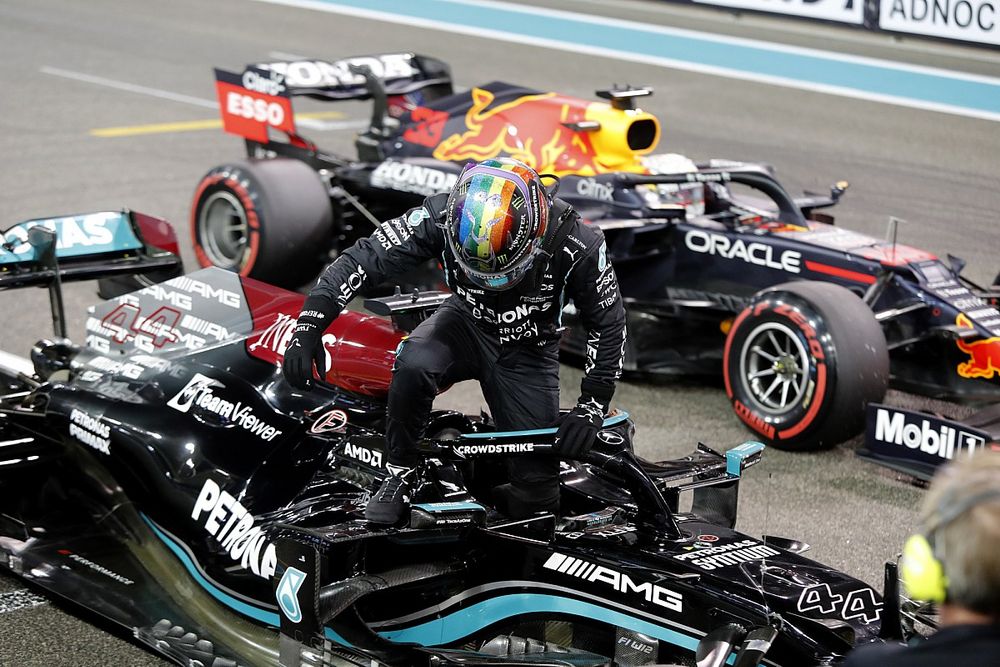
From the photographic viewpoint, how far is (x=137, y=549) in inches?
227

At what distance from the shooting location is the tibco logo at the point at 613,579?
174 inches

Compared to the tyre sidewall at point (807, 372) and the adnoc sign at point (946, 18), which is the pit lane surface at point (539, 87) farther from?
the adnoc sign at point (946, 18)

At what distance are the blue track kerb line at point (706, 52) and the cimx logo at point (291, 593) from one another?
11.5m

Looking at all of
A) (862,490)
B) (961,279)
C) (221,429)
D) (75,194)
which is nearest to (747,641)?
(221,429)

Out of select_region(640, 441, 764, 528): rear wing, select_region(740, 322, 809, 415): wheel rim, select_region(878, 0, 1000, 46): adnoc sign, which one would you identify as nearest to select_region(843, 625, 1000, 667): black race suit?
select_region(640, 441, 764, 528): rear wing

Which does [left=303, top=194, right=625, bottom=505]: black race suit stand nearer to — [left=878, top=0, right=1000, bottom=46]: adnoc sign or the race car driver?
the race car driver

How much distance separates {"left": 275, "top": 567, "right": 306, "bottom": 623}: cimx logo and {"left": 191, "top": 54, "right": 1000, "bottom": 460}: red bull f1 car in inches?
129

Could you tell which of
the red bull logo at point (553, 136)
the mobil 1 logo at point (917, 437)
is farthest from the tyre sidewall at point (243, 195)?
the mobil 1 logo at point (917, 437)

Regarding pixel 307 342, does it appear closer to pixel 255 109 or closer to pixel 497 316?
pixel 497 316

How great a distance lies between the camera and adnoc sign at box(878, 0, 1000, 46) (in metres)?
14.0

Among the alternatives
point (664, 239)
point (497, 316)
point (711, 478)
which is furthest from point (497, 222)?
point (664, 239)

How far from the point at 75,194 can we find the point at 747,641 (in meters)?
9.07

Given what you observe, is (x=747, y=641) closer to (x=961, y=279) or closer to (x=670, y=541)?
(x=670, y=541)

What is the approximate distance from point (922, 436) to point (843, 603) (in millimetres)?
2299
